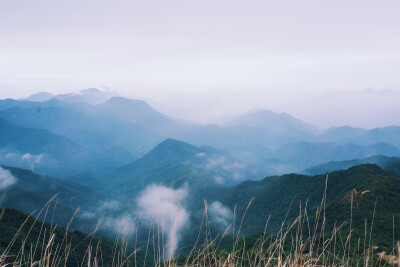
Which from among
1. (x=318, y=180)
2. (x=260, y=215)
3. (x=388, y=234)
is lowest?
A: (x=260, y=215)

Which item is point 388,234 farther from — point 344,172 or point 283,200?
point 283,200

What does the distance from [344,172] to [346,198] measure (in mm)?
36517

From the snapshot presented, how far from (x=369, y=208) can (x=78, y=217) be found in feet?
620

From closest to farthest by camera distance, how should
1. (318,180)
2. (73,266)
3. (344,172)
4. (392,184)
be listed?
(73,266), (392,184), (344,172), (318,180)

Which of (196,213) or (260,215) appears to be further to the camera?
(196,213)

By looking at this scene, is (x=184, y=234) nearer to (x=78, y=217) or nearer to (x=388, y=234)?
(x=78, y=217)

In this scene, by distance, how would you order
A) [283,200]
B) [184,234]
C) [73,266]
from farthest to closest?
[184,234], [283,200], [73,266]

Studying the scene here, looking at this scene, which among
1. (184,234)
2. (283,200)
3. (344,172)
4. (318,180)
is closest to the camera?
(344,172)

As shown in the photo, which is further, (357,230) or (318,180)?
(318,180)

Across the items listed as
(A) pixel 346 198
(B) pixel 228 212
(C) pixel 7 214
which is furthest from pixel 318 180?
(C) pixel 7 214

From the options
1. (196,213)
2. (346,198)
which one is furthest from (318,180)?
(196,213)

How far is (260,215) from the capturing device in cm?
13425

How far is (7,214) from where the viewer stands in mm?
59938

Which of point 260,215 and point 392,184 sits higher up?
point 392,184
